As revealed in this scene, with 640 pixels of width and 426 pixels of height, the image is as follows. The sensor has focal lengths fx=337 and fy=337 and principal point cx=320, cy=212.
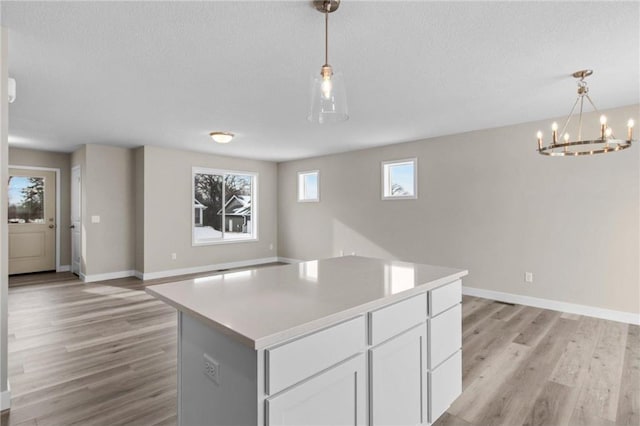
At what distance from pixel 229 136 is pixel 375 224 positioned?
2.91m

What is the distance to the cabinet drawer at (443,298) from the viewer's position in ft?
6.12

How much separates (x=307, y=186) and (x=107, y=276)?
4.17 meters

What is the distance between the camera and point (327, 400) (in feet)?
4.15

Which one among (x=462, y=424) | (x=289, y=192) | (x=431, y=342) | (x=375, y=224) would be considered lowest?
(x=462, y=424)

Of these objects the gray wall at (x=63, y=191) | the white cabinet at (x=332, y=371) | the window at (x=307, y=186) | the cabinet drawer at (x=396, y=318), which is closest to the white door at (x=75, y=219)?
the gray wall at (x=63, y=191)

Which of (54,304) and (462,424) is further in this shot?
(54,304)

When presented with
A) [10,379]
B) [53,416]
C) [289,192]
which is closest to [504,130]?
[289,192]

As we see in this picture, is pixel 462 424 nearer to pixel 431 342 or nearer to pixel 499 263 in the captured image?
pixel 431 342

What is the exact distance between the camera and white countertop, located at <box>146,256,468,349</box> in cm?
114

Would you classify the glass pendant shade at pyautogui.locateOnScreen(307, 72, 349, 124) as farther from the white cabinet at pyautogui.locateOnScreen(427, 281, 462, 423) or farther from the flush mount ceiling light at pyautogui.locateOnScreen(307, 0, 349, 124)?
the white cabinet at pyautogui.locateOnScreen(427, 281, 462, 423)

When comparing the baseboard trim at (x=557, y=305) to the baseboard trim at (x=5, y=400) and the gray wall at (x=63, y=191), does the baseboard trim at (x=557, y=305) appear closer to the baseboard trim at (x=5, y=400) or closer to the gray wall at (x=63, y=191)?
the baseboard trim at (x=5, y=400)

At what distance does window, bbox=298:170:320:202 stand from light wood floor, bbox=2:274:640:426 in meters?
3.92

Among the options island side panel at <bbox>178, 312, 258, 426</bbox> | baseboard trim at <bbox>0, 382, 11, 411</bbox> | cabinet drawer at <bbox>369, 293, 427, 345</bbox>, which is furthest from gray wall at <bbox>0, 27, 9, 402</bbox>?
cabinet drawer at <bbox>369, 293, 427, 345</bbox>

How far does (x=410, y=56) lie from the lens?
8.17 feet
